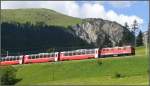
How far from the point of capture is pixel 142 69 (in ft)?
236

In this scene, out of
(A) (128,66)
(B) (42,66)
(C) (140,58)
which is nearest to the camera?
(A) (128,66)

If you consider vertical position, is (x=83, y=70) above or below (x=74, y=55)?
below

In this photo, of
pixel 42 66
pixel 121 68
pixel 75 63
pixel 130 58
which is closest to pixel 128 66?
pixel 121 68

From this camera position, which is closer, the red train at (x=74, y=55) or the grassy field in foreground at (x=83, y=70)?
the grassy field in foreground at (x=83, y=70)

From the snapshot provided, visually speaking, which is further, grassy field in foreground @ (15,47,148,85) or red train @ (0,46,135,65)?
red train @ (0,46,135,65)

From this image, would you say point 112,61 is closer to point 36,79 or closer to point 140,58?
point 140,58

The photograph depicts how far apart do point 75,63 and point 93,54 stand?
36.6ft

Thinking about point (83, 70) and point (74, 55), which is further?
point (74, 55)

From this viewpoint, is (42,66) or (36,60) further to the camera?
(36,60)

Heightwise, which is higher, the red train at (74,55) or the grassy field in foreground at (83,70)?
the red train at (74,55)

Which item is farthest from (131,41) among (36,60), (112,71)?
(112,71)

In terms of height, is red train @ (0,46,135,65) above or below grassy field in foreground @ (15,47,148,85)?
above

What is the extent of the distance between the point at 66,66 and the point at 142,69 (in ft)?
61.7

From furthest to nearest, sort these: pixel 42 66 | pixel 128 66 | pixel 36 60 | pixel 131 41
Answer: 1. pixel 131 41
2. pixel 36 60
3. pixel 42 66
4. pixel 128 66
